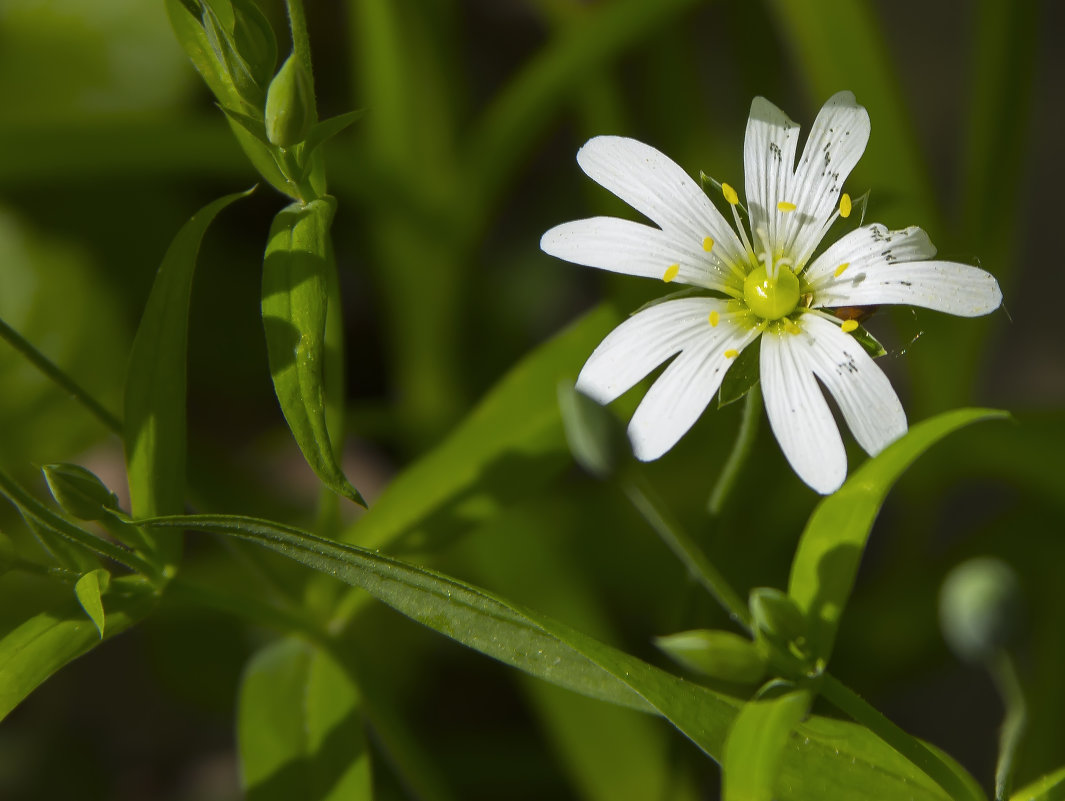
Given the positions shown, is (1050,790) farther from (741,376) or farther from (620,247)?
(620,247)

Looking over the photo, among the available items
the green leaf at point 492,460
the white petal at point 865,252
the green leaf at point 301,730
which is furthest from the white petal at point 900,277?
the green leaf at point 301,730

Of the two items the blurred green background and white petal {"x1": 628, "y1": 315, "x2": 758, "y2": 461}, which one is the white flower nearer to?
white petal {"x1": 628, "y1": 315, "x2": 758, "y2": 461}

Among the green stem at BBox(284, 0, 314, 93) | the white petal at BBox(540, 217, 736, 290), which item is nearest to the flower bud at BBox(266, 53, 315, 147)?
the green stem at BBox(284, 0, 314, 93)

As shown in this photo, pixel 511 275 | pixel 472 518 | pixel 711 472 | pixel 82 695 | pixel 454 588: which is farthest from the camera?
pixel 511 275

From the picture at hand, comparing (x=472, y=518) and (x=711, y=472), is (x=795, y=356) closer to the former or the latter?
(x=472, y=518)

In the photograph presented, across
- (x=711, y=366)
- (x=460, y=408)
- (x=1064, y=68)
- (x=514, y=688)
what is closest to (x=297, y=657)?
(x=711, y=366)

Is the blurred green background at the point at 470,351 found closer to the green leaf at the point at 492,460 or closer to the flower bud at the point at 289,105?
the green leaf at the point at 492,460
